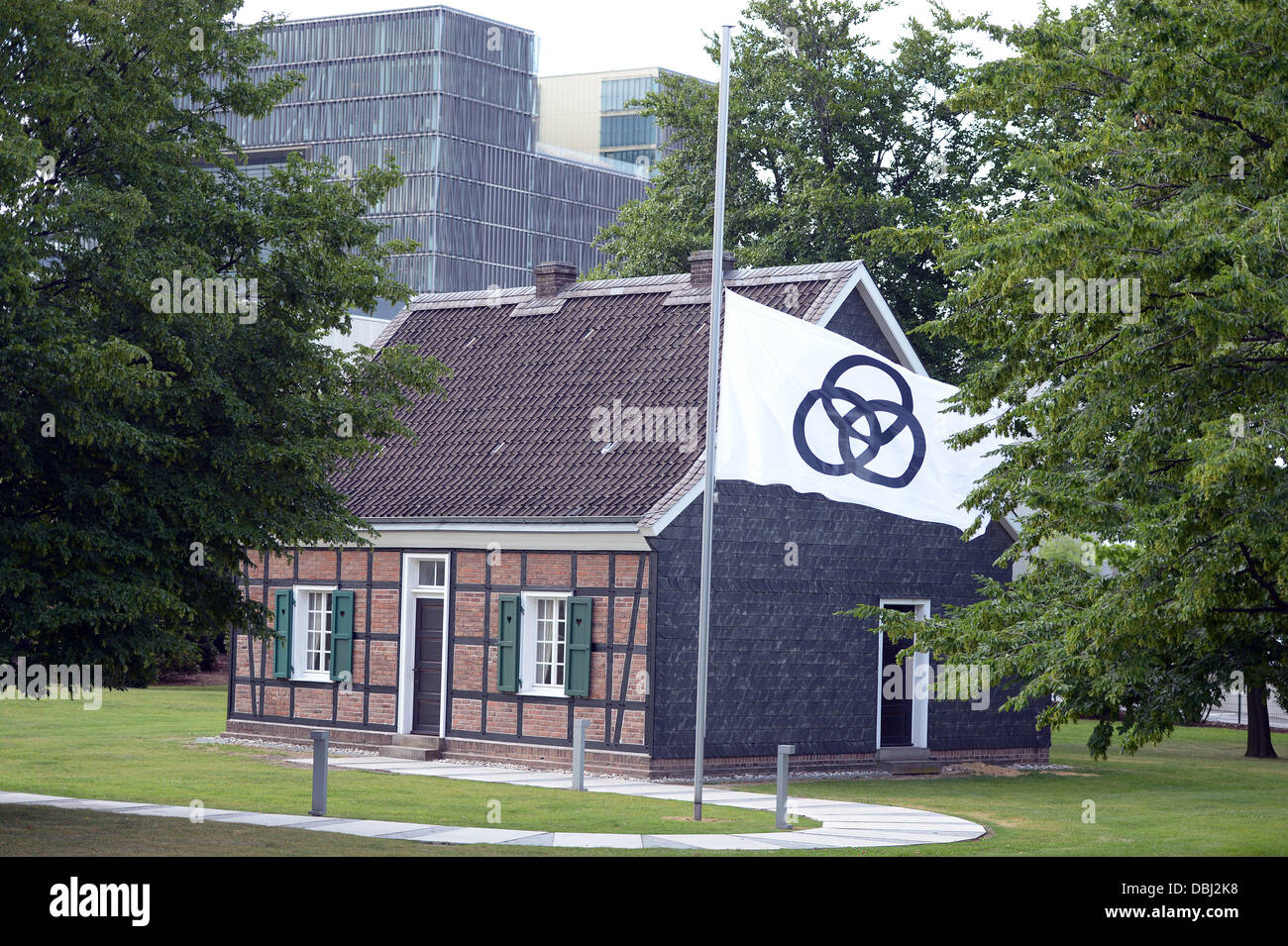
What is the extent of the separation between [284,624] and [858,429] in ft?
36.7

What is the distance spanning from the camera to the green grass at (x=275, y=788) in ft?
60.0

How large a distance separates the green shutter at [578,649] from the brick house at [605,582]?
3 cm

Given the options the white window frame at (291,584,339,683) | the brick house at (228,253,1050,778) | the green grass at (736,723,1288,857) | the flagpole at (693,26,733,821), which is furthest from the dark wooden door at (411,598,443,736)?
the flagpole at (693,26,733,821)

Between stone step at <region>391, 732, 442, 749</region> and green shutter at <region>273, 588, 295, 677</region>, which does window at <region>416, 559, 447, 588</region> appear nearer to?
stone step at <region>391, 732, 442, 749</region>

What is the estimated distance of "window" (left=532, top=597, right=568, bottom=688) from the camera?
2511 cm

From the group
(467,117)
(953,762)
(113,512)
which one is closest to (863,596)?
(953,762)

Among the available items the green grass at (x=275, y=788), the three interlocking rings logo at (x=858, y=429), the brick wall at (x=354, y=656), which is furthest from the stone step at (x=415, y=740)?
the three interlocking rings logo at (x=858, y=429)

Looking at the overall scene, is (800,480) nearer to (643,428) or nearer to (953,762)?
(643,428)

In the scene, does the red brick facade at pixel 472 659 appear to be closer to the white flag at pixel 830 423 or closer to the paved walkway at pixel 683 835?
the paved walkway at pixel 683 835

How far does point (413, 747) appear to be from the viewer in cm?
2609

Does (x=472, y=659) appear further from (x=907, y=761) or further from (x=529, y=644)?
(x=907, y=761)

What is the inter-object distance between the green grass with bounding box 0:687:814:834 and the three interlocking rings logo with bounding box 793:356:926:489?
438 cm

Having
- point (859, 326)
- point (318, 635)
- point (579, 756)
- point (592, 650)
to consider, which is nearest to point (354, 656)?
point (318, 635)

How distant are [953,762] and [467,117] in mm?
80238
